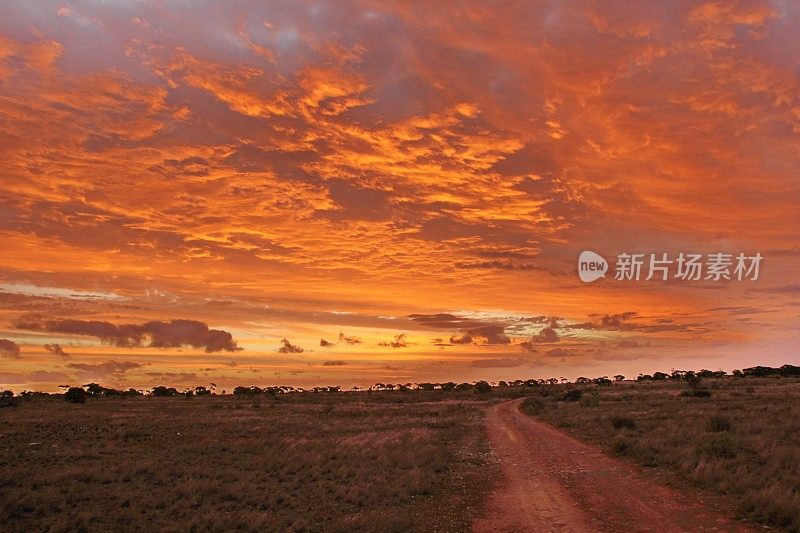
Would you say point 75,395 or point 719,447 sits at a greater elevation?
point 719,447

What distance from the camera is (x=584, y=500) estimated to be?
13.8m

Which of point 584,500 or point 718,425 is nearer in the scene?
point 584,500

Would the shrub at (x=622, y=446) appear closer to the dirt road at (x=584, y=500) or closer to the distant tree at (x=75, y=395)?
the dirt road at (x=584, y=500)

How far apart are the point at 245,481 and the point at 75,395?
7114 cm

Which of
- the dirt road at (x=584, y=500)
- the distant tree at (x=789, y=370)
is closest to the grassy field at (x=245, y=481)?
the dirt road at (x=584, y=500)

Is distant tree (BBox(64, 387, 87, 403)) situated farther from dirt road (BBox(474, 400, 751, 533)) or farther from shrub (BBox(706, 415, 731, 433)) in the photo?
shrub (BBox(706, 415, 731, 433))

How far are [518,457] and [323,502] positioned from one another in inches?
377

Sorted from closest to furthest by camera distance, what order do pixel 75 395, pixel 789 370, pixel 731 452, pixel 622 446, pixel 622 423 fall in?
pixel 731 452 < pixel 622 446 < pixel 622 423 < pixel 75 395 < pixel 789 370

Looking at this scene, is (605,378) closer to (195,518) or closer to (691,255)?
(691,255)

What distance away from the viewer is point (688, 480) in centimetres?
1530

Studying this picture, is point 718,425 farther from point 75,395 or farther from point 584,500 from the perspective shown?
point 75,395

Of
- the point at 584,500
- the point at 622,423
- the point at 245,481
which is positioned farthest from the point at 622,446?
the point at 245,481

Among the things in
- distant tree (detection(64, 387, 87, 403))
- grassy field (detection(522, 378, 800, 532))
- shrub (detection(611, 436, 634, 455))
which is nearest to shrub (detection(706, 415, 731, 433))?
grassy field (detection(522, 378, 800, 532))

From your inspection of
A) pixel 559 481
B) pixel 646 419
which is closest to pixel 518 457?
pixel 559 481
